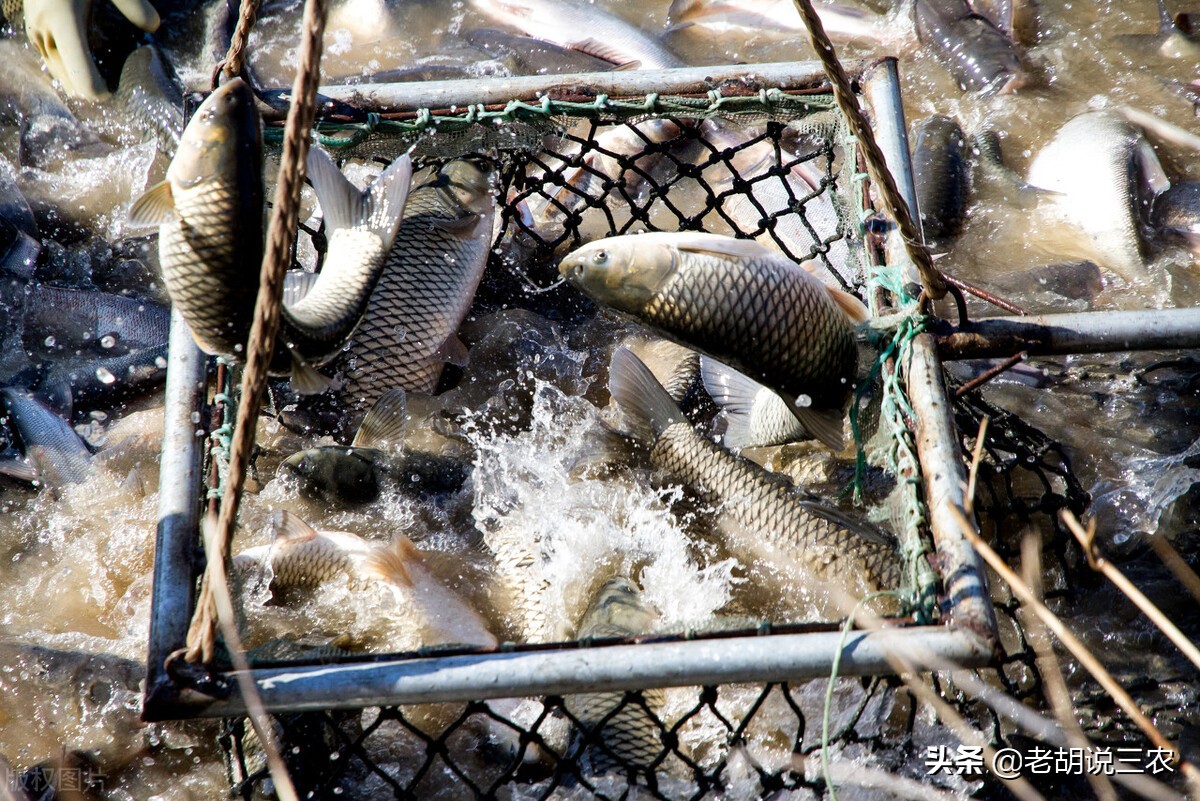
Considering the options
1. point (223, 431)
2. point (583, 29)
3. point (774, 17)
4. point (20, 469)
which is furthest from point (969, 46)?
point (20, 469)

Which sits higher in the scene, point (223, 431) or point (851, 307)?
point (851, 307)

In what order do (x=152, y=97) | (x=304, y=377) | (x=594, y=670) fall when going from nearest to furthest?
(x=594, y=670), (x=304, y=377), (x=152, y=97)

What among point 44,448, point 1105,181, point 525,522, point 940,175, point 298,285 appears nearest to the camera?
point 525,522

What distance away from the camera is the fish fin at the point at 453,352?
360 centimetres

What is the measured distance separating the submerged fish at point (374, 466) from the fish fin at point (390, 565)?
313 mm

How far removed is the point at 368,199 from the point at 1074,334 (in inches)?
89.3

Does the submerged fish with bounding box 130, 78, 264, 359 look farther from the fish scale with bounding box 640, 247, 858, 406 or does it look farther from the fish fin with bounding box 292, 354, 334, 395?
the fish scale with bounding box 640, 247, 858, 406

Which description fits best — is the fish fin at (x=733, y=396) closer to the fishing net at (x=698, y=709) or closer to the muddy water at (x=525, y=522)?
the muddy water at (x=525, y=522)

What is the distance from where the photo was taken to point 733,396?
3.10 m

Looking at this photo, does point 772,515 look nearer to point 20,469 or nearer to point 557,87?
point 557,87

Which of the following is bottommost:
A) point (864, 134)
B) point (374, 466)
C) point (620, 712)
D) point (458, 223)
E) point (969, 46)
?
point (620, 712)

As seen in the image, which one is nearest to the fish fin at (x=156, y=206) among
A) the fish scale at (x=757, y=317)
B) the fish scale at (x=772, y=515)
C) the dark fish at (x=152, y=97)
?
the fish scale at (x=757, y=317)

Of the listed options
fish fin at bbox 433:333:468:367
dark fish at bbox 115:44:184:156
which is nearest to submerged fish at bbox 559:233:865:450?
fish fin at bbox 433:333:468:367

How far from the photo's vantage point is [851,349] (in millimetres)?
2416
